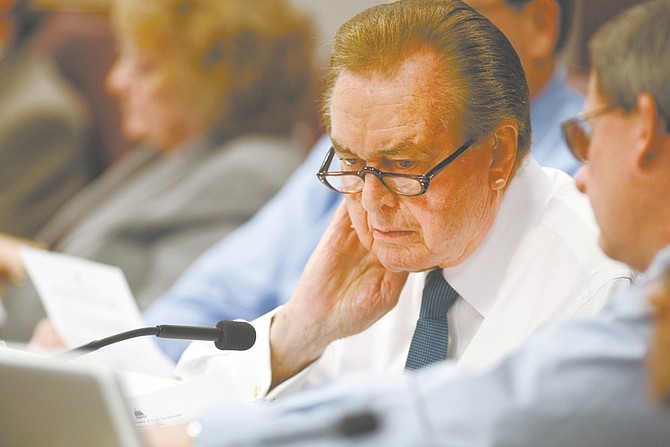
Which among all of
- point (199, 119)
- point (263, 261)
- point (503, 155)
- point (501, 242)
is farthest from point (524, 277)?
point (199, 119)

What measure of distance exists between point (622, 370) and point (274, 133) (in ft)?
7.66

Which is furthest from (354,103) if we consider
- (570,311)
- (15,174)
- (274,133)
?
(15,174)

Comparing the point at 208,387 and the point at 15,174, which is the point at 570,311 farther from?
the point at 15,174

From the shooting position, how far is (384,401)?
3.43 ft

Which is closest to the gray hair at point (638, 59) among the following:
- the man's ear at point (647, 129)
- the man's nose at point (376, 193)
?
the man's ear at point (647, 129)

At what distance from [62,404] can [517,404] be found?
42 centimetres

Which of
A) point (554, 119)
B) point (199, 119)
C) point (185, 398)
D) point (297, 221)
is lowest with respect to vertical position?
point (199, 119)

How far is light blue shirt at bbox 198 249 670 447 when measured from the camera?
0.99 m

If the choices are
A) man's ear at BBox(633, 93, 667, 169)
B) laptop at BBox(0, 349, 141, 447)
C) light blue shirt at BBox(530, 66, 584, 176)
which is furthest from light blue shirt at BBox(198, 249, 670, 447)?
light blue shirt at BBox(530, 66, 584, 176)

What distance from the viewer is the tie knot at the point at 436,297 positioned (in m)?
1.54

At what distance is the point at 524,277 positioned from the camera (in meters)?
1.49

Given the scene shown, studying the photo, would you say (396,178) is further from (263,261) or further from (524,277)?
(263,261)

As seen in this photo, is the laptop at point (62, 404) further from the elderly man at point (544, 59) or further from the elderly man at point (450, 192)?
the elderly man at point (544, 59)

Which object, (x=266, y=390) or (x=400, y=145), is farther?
(x=266, y=390)
